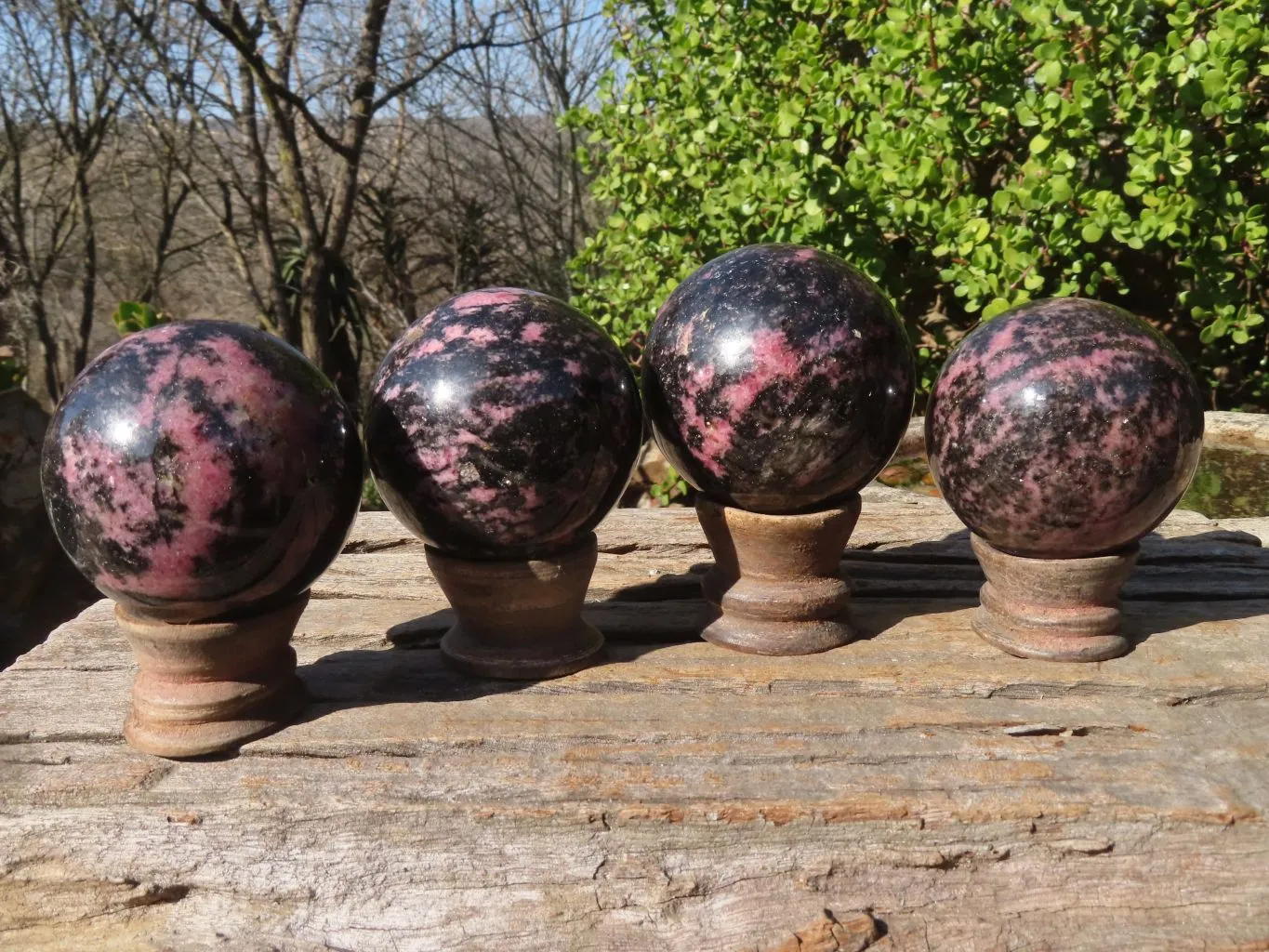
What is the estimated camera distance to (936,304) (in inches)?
198

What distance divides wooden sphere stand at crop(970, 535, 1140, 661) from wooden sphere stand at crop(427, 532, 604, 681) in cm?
93

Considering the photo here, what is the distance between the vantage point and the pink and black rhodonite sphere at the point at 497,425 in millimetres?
1949

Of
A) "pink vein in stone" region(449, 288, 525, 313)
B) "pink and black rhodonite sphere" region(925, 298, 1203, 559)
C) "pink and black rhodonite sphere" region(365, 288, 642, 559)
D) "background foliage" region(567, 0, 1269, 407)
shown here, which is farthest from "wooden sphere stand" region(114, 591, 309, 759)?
"background foliage" region(567, 0, 1269, 407)

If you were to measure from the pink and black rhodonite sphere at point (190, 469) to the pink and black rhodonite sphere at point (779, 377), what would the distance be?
2.46ft

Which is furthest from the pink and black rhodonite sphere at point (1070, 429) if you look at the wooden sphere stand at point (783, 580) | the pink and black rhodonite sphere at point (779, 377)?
the wooden sphere stand at point (783, 580)

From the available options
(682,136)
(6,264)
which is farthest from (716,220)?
(6,264)

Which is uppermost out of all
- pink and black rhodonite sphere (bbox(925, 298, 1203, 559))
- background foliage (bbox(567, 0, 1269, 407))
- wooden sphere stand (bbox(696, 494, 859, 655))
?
background foliage (bbox(567, 0, 1269, 407))

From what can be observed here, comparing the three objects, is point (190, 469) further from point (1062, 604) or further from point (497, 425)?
point (1062, 604)

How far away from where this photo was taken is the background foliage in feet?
11.2

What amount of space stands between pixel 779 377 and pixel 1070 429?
0.58 metres

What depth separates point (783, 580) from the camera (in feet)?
7.59

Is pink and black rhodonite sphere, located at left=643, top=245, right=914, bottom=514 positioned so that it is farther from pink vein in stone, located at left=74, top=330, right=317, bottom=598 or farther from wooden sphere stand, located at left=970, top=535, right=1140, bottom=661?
pink vein in stone, located at left=74, top=330, right=317, bottom=598

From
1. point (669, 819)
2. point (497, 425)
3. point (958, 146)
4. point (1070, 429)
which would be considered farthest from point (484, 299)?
point (958, 146)

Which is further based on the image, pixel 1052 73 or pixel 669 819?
pixel 1052 73
